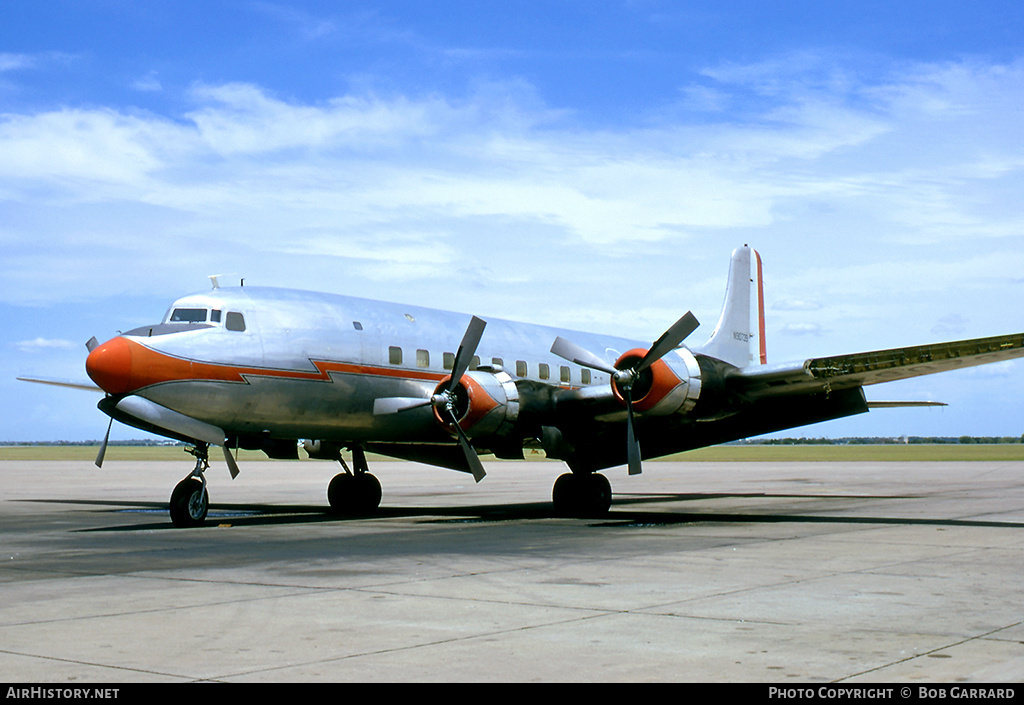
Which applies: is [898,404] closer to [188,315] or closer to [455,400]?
[455,400]

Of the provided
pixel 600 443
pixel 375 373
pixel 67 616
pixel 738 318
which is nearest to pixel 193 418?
pixel 375 373

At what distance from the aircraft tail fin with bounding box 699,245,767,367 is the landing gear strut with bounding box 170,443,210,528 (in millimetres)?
13495

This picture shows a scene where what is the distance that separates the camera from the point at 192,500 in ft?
54.9

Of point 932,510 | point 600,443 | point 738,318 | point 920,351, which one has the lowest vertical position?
point 932,510

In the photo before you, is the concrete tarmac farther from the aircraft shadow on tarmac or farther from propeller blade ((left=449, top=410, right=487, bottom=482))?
propeller blade ((left=449, top=410, right=487, bottom=482))

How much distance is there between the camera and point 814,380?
18.0 m

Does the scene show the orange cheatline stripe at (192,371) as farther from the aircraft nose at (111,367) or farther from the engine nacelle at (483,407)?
the engine nacelle at (483,407)

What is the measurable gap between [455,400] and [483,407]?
1.96 ft

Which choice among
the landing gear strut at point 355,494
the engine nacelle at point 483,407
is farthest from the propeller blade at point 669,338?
the landing gear strut at point 355,494

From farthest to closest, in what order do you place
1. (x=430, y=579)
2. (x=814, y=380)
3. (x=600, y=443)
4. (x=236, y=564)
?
1. (x=600, y=443)
2. (x=814, y=380)
3. (x=236, y=564)
4. (x=430, y=579)

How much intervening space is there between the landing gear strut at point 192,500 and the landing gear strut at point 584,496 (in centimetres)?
679
